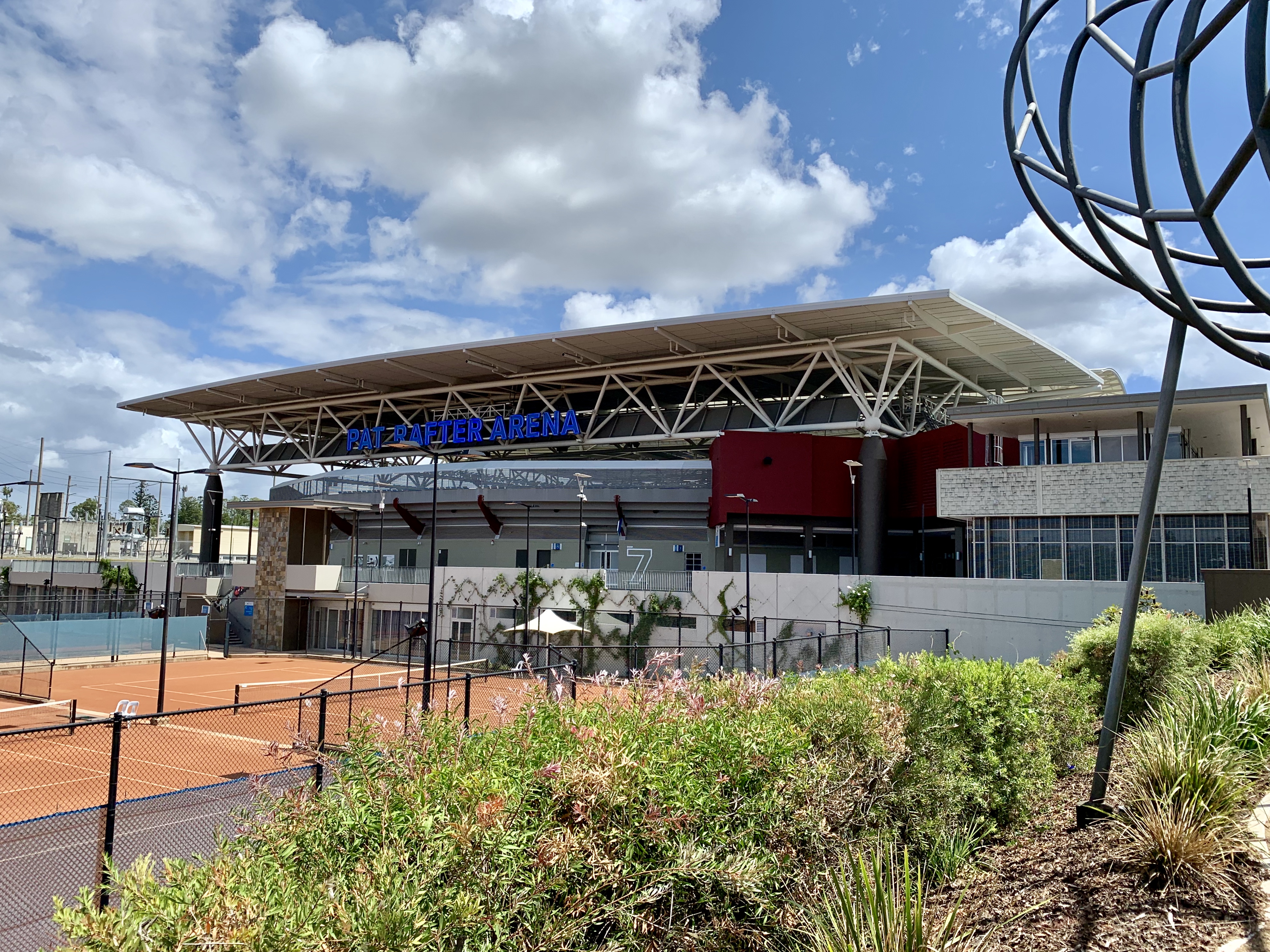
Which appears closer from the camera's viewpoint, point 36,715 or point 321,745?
point 321,745

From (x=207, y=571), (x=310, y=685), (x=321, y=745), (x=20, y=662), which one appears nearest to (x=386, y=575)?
(x=310, y=685)

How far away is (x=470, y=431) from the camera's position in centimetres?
6391

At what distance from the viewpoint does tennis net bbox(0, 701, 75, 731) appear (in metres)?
25.9

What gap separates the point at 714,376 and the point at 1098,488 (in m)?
25.4

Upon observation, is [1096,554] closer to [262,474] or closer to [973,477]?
[973,477]

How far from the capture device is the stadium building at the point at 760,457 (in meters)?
32.0

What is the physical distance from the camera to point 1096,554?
31.4 meters

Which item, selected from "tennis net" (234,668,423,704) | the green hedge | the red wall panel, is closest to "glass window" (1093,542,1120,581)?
the red wall panel

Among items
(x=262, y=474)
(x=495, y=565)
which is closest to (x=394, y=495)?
(x=495, y=565)

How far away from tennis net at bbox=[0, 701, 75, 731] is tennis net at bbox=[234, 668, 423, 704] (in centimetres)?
501

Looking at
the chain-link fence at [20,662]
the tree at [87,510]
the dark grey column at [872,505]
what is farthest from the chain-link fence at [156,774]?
the tree at [87,510]

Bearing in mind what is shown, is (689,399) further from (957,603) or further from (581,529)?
(957,603)

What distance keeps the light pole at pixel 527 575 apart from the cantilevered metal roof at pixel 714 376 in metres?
7.31

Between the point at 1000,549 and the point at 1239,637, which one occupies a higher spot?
the point at 1000,549
